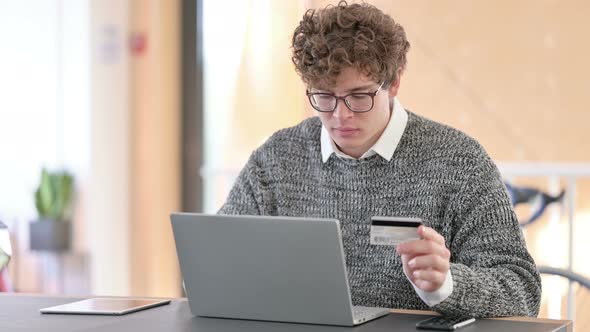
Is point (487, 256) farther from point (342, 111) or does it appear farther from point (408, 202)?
point (342, 111)

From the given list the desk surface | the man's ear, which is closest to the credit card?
the desk surface

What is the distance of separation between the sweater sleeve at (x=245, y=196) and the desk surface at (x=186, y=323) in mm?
414

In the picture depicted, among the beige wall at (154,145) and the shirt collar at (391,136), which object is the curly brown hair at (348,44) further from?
the beige wall at (154,145)

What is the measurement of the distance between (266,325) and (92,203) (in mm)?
3295

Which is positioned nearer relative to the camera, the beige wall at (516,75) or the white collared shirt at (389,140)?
the white collared shirt at (389,140)

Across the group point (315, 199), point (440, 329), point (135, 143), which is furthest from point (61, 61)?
point (440, 329)

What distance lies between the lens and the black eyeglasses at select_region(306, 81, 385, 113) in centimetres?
197

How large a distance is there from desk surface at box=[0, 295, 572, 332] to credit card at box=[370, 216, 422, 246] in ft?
0.51

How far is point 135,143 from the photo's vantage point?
4.92 m

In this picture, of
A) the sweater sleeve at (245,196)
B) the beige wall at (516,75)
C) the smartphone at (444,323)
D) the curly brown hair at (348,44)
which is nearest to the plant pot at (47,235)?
the beige wall at (516,75)

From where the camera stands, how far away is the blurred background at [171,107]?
14.5 ft

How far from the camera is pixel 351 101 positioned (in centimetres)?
198

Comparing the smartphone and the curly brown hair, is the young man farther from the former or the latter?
the smartphone

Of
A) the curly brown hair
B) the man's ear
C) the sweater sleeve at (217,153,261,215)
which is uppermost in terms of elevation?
the curly brown hair
